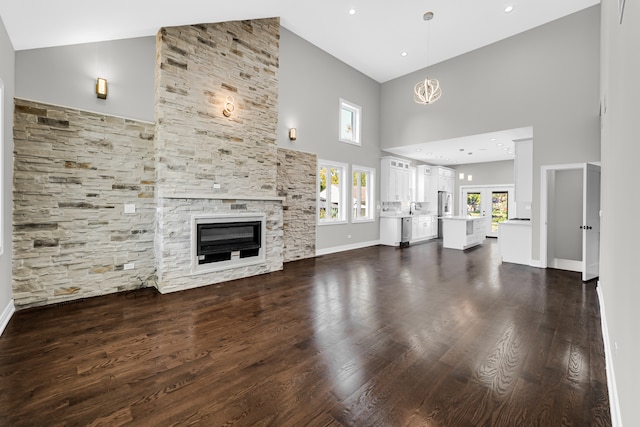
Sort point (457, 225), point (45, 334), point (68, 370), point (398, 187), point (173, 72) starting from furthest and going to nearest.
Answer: point (398, 187) < point (457, 225) < point (173, 72) < point (45, 334) < point (68, 370)

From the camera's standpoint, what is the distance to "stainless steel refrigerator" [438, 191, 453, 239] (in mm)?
10727

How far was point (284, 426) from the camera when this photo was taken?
1.62 meters

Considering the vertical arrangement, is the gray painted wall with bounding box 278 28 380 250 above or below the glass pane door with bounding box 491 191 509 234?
above

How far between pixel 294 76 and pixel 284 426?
6.40 metres

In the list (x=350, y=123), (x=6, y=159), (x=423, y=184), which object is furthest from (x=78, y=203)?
(x=423, y=184)

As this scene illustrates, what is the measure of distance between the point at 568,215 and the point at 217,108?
22.9ft

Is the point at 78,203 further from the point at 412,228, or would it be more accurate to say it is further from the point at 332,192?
the point at 412,228

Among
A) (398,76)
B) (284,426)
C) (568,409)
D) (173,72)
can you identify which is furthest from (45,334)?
(398,76)

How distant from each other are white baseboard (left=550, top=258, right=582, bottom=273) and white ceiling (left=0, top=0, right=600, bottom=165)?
2.84 metres

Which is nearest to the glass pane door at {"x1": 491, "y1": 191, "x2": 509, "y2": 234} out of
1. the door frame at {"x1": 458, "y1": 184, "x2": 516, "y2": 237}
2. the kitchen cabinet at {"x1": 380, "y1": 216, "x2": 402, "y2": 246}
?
the door frame at {"x1": 458, "y1": 184, "x2": 516, "y2": 237}

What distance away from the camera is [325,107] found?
7090mm

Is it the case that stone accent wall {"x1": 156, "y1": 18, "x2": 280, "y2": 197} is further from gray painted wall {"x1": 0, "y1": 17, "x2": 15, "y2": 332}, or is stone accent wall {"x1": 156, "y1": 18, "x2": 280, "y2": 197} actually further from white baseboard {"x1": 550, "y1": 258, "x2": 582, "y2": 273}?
white baseboard {"x1": 550, "y1": 258, "x2": 582, "y2": 273}

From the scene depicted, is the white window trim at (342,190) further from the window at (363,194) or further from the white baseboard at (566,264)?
the white baseboard at (566,264)

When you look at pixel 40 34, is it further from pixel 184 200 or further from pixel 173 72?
pixel 184 200
